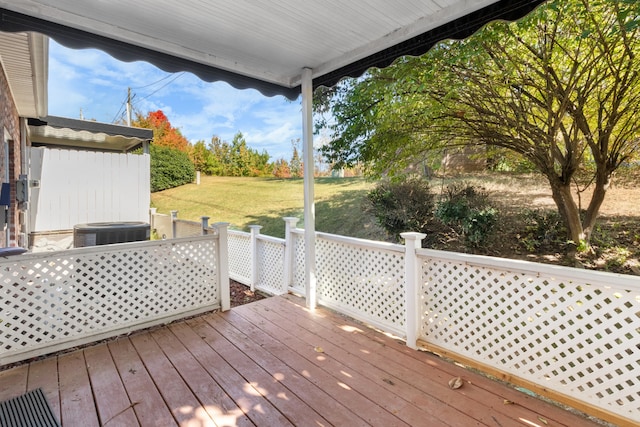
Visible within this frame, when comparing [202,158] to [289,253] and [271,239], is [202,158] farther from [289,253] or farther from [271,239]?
[289,253]

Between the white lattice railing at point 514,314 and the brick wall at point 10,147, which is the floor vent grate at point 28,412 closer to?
the brick wall at point 10,147

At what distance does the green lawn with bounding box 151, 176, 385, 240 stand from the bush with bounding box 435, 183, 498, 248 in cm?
234

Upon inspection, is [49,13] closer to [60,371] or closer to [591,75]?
[60,371]

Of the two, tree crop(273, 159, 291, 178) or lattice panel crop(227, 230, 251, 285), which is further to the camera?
tree crop(273, 159, 291, 178)

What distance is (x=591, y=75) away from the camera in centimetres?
432

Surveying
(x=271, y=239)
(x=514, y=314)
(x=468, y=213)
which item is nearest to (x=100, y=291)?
(x=271, y=239)

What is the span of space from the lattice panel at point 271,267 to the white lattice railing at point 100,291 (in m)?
1.09

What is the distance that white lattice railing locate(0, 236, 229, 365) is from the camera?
2.48 m

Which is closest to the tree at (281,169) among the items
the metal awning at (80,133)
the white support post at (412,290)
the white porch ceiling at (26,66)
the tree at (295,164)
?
the tree at (295,164)

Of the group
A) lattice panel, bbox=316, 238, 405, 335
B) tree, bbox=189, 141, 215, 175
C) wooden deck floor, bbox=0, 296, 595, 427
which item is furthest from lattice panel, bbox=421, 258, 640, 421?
tree, bbox=189, 141, 215, 175

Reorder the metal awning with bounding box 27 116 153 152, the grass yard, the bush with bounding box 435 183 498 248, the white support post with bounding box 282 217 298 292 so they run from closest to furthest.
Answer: the white support post with bounding box 282 217 298 292 → the metal awning with bounding box 27 116 153 152 → the grass yard → the bush with bounding box 435 183 498 248

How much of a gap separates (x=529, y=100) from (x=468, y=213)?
2.11m

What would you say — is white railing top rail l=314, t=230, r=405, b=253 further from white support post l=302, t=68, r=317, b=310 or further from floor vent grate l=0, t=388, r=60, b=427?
floor vent grate l=0, t=388, r=60, b=427

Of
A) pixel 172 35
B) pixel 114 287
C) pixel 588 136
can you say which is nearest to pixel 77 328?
pixel 114 287
